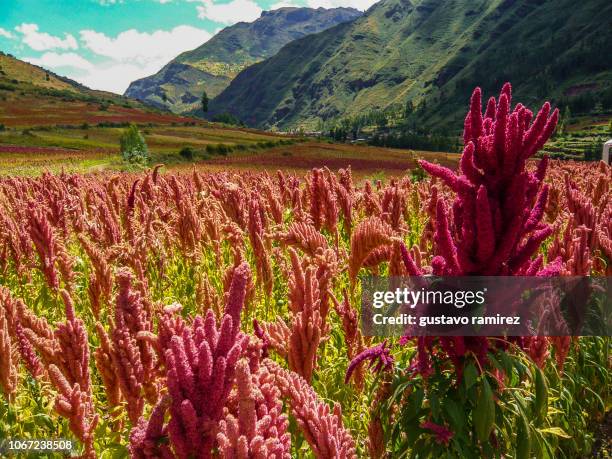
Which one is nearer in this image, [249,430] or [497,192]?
[249,430]

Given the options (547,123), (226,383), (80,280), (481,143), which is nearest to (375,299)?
(481,143)

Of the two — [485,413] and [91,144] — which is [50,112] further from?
[485,413]

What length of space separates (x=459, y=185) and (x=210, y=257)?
4.87 meters

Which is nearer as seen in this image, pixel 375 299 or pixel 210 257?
pixel 375 299

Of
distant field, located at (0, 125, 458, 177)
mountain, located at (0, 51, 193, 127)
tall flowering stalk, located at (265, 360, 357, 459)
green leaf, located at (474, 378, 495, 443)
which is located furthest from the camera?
mountain, located at (0, 51, 193, 127)

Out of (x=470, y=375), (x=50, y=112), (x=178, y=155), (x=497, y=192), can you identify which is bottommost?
(x=470, y=375)

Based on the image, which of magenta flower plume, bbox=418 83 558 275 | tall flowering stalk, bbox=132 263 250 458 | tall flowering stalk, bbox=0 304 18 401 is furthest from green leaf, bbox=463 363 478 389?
tall flowering stalk, bbox=0 304 18 401

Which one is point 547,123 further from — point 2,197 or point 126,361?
point 2,197

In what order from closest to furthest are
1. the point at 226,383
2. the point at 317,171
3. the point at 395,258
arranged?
the point at 226,383
the point at 395,258
the point at 317,171

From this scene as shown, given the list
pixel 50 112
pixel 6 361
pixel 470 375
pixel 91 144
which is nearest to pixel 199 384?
pixel 470 375

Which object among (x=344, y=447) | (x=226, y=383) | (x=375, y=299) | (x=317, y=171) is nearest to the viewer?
(x=226, y=383)

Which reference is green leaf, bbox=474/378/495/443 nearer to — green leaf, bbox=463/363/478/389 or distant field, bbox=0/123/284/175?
green leaf, bbox=463/363/478/389

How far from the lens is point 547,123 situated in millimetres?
1952

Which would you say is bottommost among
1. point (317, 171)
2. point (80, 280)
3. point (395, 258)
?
point (80, 280)
